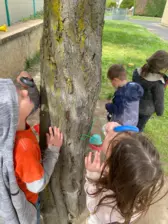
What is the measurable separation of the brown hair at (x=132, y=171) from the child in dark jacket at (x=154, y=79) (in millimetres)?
1442

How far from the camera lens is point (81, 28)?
1064 mm

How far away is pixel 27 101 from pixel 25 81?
13 centimetres

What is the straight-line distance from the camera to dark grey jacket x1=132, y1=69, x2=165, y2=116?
2.45 m

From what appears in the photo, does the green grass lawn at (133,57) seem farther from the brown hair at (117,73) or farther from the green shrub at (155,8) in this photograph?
the green shrub at (155,8)

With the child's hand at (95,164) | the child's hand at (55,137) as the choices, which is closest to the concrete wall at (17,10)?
the child's hand at (55,137)

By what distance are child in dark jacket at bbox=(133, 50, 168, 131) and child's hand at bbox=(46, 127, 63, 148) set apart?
1.53 metres

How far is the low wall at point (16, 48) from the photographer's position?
4.07m

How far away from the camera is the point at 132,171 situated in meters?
1.08

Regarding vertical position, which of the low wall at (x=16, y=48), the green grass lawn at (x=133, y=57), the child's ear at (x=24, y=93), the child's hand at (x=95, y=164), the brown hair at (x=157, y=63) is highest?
the child's ear at (x=24, y=93)

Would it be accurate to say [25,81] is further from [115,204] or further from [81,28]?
[115,204]

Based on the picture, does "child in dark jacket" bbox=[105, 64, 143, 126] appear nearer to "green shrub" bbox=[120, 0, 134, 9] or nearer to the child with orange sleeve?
the child with orange sleeve

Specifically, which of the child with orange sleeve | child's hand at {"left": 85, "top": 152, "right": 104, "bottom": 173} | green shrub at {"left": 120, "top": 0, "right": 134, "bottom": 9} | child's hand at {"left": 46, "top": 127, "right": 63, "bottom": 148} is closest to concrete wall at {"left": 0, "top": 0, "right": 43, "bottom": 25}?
the child with orange sleeve

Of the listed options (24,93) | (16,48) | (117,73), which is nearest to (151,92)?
(117,73)

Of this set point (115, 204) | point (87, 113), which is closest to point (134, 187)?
point (115, 204)
